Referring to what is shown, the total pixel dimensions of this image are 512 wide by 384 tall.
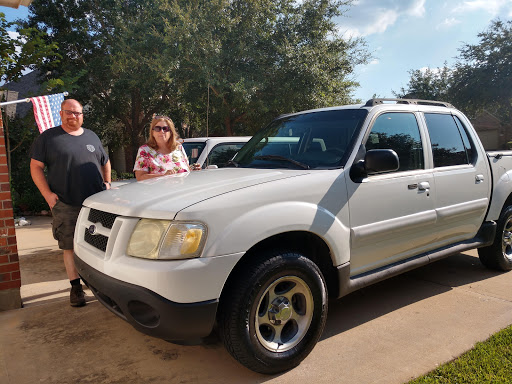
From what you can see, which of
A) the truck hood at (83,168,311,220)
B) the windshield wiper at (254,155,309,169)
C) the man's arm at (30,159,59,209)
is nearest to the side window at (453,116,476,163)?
the windshield wiper at (254,155,309,169)

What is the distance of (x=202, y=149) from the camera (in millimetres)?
6449

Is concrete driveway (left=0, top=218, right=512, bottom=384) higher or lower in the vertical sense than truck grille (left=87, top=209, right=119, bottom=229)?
lower

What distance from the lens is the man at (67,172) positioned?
3.59m

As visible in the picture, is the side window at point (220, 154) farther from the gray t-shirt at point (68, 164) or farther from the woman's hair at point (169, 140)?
the gray t-shirt at point (68, 164)

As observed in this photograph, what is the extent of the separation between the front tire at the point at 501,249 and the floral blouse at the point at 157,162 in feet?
11.5

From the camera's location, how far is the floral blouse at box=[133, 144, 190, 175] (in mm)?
3752

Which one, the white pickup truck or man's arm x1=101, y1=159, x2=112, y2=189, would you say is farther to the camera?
man's arm x1=101, y1=159, x2=112, y2=189

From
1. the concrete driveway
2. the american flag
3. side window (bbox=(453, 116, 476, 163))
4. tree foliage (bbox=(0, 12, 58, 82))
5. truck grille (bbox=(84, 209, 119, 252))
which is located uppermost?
tree foliage (bbox=(0, 12, 58, 82))

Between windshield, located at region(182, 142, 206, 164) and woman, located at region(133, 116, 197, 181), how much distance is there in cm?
227

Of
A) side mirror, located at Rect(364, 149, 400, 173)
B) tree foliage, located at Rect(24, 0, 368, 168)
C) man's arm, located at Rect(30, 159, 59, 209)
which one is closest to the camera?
side mirror, located at Rect(364, 149, 400, 173)

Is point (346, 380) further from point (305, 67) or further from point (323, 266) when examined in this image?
point (305, 67)

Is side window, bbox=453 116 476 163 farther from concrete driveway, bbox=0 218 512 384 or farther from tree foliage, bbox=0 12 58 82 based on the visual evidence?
tree foliage, bbox=0 12 58 82

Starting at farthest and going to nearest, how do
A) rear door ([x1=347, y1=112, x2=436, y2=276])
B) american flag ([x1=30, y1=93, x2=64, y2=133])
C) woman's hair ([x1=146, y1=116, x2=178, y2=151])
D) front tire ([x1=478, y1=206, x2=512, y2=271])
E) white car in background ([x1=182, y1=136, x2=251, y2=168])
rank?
american flag ([x1=30, y1=93, x2=64, y2=133]) → white car in background ([x1=182, y1=136, x2=251, y2=168]) → front tire ([x1=478, y1=206, x2=512, y2=271]) → woman's hair ([x1=146, y1=116, x2=178, y2=151]) → rear door ([x1=347, y1=112, x2=436, y2=276])

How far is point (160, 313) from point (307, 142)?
1.91 metres
